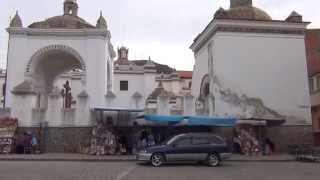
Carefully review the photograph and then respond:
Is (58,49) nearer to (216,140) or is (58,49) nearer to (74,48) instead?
(74,48)

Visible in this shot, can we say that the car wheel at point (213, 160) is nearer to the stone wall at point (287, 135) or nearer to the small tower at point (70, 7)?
the stone wall at point (287, 135)

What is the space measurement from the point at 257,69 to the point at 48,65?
14.9 metres

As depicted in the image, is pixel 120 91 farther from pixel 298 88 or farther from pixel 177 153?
pixel 177 153

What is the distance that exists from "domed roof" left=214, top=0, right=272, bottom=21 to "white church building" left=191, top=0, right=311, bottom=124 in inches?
3.2

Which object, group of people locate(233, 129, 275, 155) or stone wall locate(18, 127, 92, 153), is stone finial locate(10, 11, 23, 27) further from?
group of people locate(233, 129, 275, 155)

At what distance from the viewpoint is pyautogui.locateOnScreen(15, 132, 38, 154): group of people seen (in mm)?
25562

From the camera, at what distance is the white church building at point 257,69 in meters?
27.9

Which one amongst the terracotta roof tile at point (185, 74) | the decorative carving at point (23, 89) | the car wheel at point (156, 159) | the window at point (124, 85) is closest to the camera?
the car wheel at point (156, 159)

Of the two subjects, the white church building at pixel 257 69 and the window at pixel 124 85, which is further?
the window at pixel 124 85

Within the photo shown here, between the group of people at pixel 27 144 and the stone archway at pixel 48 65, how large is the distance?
14.3 feet

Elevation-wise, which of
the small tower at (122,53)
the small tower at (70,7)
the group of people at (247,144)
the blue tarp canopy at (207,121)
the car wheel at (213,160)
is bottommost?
the car wheel at (213,160)

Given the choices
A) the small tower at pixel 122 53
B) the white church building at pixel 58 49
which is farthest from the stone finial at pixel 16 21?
the small tower at pixel 122 53

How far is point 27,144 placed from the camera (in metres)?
25.6

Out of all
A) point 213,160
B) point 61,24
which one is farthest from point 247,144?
point 61,24
